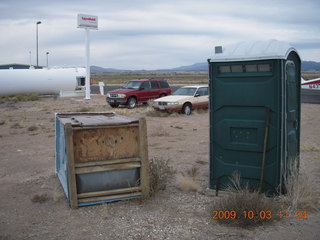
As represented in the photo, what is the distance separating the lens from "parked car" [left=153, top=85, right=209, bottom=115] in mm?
18906

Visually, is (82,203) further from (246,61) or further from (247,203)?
(246,61)

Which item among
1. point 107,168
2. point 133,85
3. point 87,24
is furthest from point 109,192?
point 87,24

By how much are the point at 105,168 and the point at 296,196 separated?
275 cm

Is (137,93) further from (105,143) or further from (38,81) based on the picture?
(105,143)

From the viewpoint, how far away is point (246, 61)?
5.84m

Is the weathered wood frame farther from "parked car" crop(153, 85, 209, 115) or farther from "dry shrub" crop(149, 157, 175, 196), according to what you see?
"parked car" crop(153, 85, 209, 115)

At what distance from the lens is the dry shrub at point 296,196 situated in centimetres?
552

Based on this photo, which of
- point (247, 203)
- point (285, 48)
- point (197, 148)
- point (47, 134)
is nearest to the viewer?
point (247, 203)

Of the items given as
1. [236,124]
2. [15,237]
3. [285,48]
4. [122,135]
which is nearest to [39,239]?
[15,237]

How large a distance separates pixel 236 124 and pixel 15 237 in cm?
344

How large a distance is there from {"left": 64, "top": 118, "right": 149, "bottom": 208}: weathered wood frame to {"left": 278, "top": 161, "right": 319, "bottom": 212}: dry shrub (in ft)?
6.81

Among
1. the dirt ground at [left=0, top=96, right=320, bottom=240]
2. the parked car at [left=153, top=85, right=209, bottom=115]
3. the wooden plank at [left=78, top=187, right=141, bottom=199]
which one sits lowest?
the dirt ground at [left=0, top=96, right=320, bottom=240]

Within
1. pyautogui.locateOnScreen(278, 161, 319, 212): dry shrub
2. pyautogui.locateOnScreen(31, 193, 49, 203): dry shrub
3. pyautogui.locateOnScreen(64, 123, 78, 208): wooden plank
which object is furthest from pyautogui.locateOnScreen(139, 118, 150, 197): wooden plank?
pyautogui.locateOnScreen(278, 161, 319, 212): dry shrub

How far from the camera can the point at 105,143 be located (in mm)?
5910
